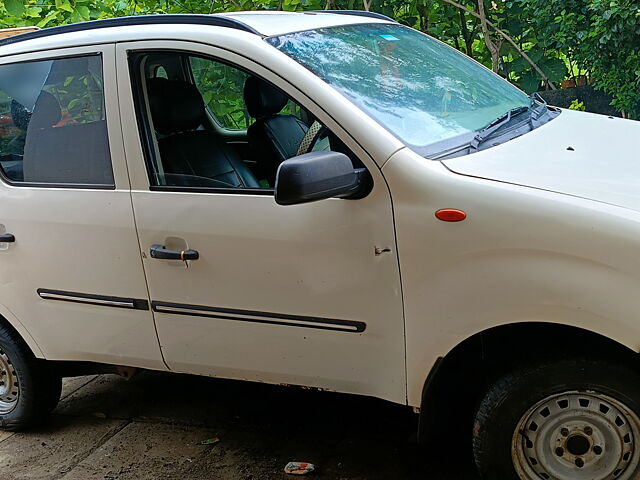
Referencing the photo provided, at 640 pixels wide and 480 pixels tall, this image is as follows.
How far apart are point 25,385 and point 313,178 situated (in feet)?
7.28

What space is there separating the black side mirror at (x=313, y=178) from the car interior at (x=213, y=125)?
15 centimetres

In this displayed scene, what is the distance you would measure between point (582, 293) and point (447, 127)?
911 millimetres

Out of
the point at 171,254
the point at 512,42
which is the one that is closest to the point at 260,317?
the point at 171,254

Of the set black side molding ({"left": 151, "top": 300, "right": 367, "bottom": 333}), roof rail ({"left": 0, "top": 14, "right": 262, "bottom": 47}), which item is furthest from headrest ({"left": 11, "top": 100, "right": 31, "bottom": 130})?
black side molding ({"left": 151, "top": 300, "right": 367, "bottom": 333})

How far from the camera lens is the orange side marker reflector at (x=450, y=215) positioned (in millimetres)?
2766

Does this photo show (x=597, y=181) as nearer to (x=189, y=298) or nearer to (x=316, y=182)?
(x=316, y=182)

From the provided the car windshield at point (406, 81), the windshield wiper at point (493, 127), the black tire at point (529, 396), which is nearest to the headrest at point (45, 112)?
the car windshield at point (406, 81)

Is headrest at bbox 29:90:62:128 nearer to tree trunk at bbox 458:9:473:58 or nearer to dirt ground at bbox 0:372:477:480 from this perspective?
dirt ground at bbox 0:372:477:480

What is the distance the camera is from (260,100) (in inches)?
157

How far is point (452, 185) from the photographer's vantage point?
9.12 ft

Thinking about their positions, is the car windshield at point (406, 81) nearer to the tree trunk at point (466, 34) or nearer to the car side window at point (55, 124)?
the car side window at point (55, 124)

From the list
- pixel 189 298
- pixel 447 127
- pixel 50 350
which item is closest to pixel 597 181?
pixel 447 127

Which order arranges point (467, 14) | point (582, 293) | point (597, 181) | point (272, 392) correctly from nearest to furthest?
Result: point (582, 293) < point (597, 181) < point (272, 392) < point (467, 14)

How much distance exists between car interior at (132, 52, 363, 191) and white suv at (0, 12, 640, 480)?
0.04ft
